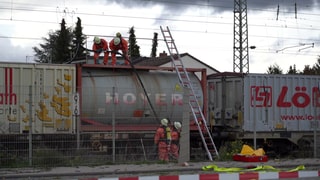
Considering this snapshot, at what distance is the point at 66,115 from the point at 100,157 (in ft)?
7.37

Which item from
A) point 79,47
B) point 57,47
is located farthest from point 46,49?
point 79,47

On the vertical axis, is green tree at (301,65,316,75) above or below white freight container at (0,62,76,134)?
above

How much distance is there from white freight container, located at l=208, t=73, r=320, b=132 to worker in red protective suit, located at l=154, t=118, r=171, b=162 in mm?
4236

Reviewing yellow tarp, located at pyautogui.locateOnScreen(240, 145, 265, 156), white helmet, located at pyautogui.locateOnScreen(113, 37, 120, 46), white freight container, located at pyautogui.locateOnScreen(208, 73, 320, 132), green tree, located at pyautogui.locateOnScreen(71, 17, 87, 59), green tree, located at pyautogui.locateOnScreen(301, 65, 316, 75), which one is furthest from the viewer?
green tree, located at pyautogui.locateOnScreen(301, 65, 316, 75)

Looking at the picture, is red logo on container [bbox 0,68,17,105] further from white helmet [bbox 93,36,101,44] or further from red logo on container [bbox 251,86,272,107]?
red logo on container [bbox 251,86,272,107]

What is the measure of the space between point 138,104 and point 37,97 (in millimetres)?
3491

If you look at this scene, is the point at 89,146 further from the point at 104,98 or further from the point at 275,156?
the point at 275,156

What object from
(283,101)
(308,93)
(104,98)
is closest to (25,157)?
(104,98)

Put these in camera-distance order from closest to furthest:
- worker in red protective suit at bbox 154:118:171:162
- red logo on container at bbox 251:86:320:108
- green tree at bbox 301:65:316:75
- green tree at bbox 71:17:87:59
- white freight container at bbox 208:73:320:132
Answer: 1. worker in red protective suit at bbox 154:118:171:162
2. white freight container at bbox 208:73:320:132
3. red logo on container at bbox 251:86:320:108
4. green tree at bbox 71:17:87:59
5. green tree at bbox 301:65:316:75

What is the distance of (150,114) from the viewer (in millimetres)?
17906

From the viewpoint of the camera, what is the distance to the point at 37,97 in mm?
16078

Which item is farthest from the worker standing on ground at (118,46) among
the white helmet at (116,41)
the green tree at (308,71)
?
the green tree at (308,71)

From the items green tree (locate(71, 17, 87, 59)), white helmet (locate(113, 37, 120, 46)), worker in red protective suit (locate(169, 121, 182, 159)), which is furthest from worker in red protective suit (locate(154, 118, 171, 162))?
green tree (locate(71, 17, 87, 59))

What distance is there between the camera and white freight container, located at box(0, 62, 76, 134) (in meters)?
15.8
